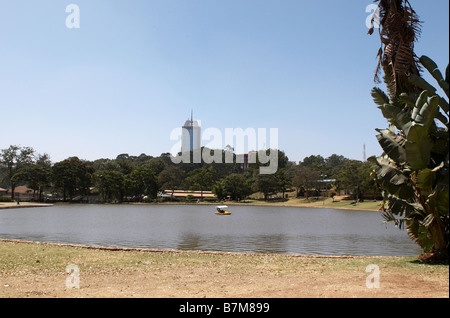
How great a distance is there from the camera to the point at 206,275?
31.6 feet

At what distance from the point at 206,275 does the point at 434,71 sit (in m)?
8.21

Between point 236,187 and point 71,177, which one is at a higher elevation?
point 71,177

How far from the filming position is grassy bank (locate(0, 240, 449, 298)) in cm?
744

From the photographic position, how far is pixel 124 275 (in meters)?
9.78

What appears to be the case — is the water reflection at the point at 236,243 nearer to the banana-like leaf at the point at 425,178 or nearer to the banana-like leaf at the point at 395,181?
the banana-like leaf at the point at 395,181

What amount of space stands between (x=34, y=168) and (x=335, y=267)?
8661 cm

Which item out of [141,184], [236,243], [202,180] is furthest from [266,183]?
[236,243]

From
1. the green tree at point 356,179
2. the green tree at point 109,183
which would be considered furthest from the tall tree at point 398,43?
the green tree at point 109,183

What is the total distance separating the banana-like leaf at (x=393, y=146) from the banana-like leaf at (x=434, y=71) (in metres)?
1.74

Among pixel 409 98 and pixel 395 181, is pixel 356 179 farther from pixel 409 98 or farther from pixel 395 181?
pixel 409 98

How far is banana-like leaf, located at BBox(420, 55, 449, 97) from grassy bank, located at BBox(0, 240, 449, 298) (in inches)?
184

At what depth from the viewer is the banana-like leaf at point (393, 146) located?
33.9ft

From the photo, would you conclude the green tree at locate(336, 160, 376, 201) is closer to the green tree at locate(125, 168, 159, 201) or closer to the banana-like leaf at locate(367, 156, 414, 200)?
the green tree at locate(125, 168, 159, 201)
